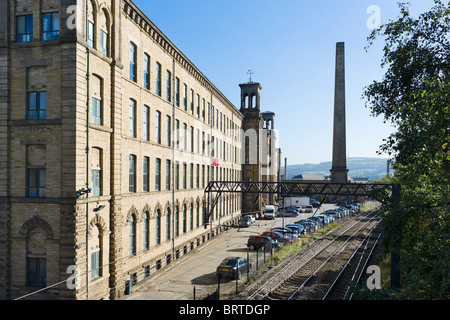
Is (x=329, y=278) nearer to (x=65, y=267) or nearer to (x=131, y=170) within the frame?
(x=131, y=170)

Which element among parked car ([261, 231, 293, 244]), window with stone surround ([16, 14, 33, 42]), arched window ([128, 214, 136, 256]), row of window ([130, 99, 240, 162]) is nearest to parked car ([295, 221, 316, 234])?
parked car ([261, 231, 293, 244])

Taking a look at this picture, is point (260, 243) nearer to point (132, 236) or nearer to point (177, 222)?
point (177, 222)

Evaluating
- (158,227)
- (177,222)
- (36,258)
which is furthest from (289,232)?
(36,258)

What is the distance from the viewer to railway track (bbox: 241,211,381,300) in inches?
822

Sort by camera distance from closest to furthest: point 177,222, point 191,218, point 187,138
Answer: point 177,222
point 187,138
point 191,218

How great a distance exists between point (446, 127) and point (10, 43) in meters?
18.9

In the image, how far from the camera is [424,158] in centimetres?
1125

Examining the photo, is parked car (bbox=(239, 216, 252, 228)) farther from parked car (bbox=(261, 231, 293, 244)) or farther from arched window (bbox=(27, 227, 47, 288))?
arched window (bbox=(27, 227, 47, 288))

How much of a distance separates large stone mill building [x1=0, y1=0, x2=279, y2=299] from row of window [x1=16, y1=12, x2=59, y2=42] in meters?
0.05

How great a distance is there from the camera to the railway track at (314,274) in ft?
68.5

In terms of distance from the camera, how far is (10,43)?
17.4 metres

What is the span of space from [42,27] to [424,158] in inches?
694

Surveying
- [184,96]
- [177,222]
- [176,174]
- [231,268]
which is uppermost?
[184,96]

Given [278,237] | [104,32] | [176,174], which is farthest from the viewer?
[278,237]
